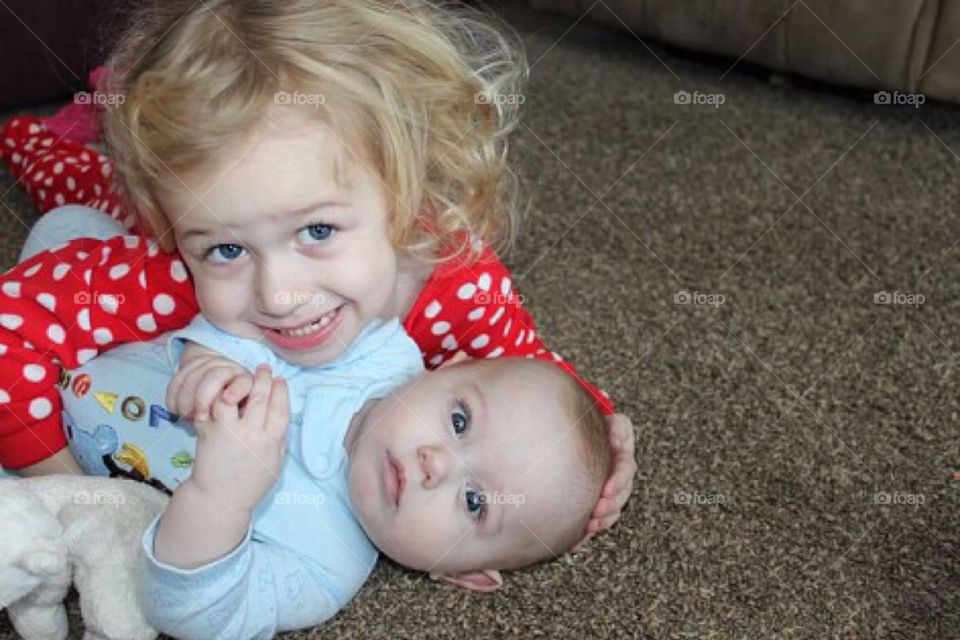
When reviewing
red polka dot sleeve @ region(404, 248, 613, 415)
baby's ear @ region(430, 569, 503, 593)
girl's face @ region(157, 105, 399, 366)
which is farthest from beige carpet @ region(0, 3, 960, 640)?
girl's face @ region(157, 105, 399, 366)

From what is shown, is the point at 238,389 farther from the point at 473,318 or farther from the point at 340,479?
the point at 473,318

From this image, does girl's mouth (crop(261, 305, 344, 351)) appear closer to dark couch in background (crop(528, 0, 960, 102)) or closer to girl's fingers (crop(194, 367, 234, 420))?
girl's fingers (crop(194, 367, 234, 420))

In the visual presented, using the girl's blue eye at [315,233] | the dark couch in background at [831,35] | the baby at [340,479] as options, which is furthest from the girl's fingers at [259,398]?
the dark couch in background at [831,35]

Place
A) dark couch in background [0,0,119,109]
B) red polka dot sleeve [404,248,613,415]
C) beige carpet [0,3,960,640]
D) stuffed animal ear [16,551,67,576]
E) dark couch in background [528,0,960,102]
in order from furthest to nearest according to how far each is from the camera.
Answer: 1. dark couch in background [528,0,960,102]
2. dark couch in background [0,0,119,109]
3. red polka dot sleeve [404,248,613,415]
4. beige carpet [0,3,960,640]
5. stuffed animal ear [16,551,67,576]

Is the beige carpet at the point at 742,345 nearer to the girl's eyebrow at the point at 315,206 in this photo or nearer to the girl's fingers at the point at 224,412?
the girl's fingers at the point at 224,412

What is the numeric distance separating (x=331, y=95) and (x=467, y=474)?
32 cm

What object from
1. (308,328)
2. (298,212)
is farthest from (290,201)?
(308,328)

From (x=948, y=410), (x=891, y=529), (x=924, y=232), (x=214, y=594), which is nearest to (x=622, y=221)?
(x=924, y=232)

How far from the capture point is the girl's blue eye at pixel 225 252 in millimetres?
938

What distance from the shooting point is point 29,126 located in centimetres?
147

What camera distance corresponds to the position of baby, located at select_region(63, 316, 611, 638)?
0.86 meters

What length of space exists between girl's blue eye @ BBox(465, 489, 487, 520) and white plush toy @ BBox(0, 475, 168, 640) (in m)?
0.25

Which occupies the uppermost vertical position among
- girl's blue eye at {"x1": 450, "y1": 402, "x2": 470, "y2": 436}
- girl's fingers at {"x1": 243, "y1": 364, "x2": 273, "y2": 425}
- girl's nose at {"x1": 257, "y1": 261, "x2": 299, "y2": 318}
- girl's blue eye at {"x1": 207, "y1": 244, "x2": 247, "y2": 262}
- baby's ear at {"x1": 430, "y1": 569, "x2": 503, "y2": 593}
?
girl's blue eye at {"x1": 207, "y1": 244, "x2": 247, "y2": 262}

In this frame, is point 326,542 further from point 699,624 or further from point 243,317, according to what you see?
point 699,624
